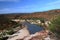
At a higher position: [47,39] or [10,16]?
[10,16]

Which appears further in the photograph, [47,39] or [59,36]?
[47,39]

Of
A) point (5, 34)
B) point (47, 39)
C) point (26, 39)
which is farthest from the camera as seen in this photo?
point (5, 34)

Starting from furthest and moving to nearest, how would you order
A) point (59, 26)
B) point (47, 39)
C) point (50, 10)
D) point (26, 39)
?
point (50, 10)
point (26, 39)
point (47, 39)
point (59, 26)

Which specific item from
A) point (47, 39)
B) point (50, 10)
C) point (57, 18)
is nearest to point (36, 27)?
point (50, 10)

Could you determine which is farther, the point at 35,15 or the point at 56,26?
the point at 35,15

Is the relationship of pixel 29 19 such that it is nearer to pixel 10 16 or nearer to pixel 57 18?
pixel 10 16

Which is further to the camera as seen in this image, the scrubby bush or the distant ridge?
the distant ridge

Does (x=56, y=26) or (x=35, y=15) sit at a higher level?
(x=35, y=15)

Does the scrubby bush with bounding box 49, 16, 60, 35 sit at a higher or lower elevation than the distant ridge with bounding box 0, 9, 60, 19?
lower

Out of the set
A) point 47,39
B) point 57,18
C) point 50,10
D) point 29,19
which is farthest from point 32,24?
point 57,18

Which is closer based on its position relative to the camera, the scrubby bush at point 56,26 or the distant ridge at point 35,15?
the scrubby bush at point 56,26

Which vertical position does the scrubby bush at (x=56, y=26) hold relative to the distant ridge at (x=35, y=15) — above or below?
below
